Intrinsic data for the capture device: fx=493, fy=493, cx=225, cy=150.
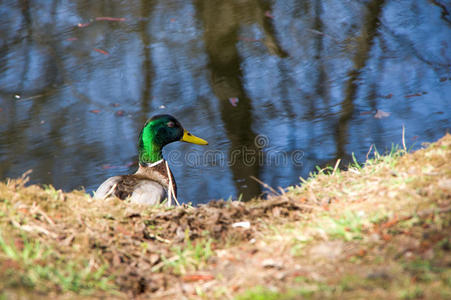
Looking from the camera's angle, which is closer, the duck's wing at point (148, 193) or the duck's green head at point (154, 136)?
the duck's wing at point (148, 193)

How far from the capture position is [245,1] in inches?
404

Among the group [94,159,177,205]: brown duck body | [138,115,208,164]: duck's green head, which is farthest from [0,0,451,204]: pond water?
[94,159,177,205]: brown duck body

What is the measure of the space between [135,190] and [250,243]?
202cm

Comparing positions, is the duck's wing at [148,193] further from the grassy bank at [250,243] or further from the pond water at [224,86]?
the grassy bank at [250,243]

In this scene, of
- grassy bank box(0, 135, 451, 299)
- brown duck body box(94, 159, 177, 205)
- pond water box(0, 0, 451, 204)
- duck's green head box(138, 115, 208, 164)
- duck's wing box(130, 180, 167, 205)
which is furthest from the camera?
pond water box(0, 0, 451, 204)

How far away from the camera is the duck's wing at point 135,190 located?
422 centimetres

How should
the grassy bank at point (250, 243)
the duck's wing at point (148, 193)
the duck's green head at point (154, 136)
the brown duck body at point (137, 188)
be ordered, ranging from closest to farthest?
the grassy bank at point (250, 243) < the brown duck body at point (137, 188) < the duck's wing at point (148, 193) < the duck's green head at point (154, 136)

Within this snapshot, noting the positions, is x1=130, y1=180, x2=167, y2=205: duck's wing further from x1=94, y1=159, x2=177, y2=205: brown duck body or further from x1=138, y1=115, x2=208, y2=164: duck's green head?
x1=138, y1=115, x2=208, y2=164: duck's green head

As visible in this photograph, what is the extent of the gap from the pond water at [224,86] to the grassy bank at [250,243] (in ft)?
7.30

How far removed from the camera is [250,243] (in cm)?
260

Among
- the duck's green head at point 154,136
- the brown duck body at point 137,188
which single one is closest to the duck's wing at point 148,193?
the brown duck body at point 137,188

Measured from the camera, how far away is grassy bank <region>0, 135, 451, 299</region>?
1.90 m

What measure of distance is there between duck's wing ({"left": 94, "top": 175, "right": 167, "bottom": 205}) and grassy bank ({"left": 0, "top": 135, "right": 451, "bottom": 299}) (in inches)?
45.5

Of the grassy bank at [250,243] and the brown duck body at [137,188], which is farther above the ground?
the grassy bank at [250,243]
